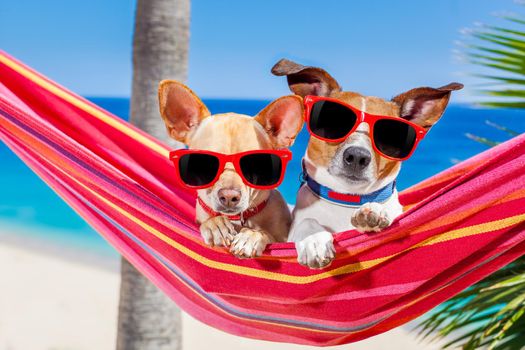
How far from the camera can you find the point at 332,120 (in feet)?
4.99

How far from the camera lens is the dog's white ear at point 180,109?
151 cm

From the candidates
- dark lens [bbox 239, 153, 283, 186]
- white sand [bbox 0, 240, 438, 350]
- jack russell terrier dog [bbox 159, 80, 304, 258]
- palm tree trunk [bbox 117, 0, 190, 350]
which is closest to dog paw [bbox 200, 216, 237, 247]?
jack russell terrier dog [bbox 159, 80, 304, 258]

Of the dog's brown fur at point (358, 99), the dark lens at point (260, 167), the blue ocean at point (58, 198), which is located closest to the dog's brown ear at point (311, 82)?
the dog's brown fur at point (358, 99)

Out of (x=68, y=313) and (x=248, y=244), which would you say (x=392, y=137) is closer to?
(x=248, y=244)

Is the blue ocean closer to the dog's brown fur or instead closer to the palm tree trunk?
the palm tree trunk

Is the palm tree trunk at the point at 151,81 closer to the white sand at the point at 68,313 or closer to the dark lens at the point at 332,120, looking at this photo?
the dark lens at the point at 332,120

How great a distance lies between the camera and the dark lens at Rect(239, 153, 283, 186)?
1471 mm

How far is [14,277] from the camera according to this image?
8.41 metres

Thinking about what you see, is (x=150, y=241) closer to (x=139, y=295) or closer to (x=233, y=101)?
(x=139, y=295)

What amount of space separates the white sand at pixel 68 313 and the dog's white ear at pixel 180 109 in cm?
510

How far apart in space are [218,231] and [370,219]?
1.00ft

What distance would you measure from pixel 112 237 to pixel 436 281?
0.88 metres

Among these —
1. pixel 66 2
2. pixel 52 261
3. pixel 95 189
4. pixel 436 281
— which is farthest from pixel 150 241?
pixel 66 2

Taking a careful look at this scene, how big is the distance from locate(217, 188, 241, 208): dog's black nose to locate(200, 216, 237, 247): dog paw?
5 centimetres
